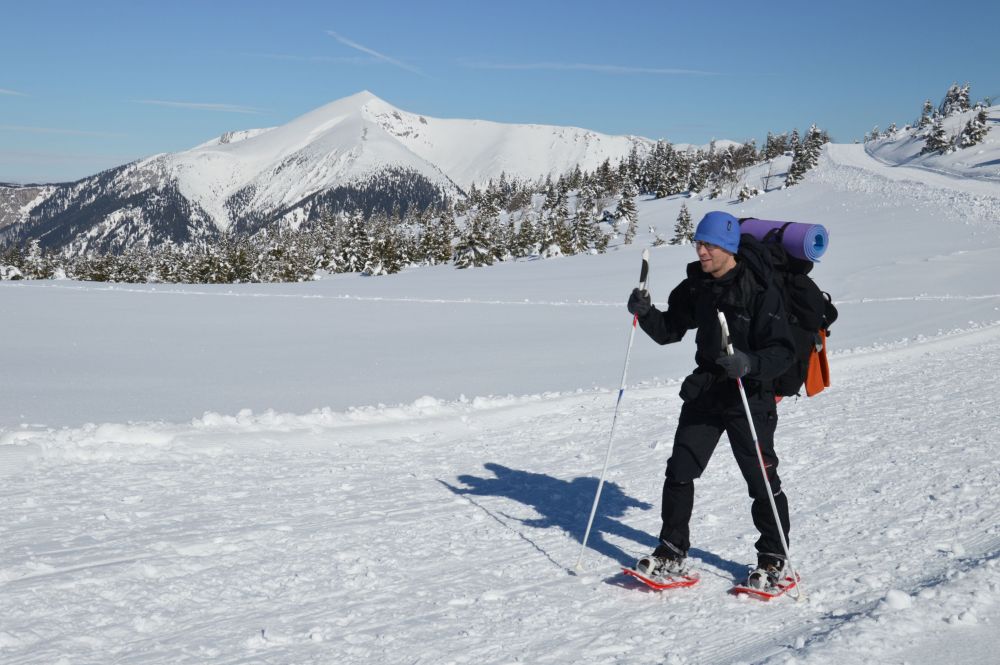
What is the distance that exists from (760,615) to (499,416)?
5.85m

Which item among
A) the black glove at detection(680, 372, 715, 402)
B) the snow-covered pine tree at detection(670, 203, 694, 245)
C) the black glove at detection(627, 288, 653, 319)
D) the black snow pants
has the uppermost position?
the snow-covered pine tree at detection(670, 203, 694, 245)

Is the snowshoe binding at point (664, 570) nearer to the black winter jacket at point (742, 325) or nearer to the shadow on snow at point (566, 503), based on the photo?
the shadow on snow at point (566, 503)

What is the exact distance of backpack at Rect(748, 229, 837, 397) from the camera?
14.9ft

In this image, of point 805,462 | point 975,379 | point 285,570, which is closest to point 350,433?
point 285,570

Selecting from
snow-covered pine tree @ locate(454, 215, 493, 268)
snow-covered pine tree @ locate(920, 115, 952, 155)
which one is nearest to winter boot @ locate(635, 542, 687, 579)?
snow-covered pine tree @ locate(454, 215, 493, 268)

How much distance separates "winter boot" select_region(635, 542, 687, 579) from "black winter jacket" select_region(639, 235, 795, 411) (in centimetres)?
92

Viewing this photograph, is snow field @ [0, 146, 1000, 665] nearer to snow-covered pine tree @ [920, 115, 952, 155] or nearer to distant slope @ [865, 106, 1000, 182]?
distant slope @ [865, 106, 1000, 182]

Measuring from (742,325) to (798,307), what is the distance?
0.35 meters

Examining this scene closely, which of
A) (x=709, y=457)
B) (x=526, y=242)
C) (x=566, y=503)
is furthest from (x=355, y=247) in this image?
Answer: (x=709, y=457)

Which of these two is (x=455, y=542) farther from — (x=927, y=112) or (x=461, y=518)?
(x=927, y=112)

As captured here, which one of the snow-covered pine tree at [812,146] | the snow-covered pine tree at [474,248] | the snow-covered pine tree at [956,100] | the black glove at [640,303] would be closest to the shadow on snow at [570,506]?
the black glove at [640,303]

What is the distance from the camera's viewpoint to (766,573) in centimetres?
459

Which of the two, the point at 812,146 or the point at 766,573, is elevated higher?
the point at 812,146

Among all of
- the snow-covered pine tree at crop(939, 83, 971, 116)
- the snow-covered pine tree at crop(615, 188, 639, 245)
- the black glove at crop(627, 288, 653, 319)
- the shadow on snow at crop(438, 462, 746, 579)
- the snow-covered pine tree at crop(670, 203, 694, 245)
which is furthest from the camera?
the snow-covered pine tree at crop(939, 83, 971, 116)
